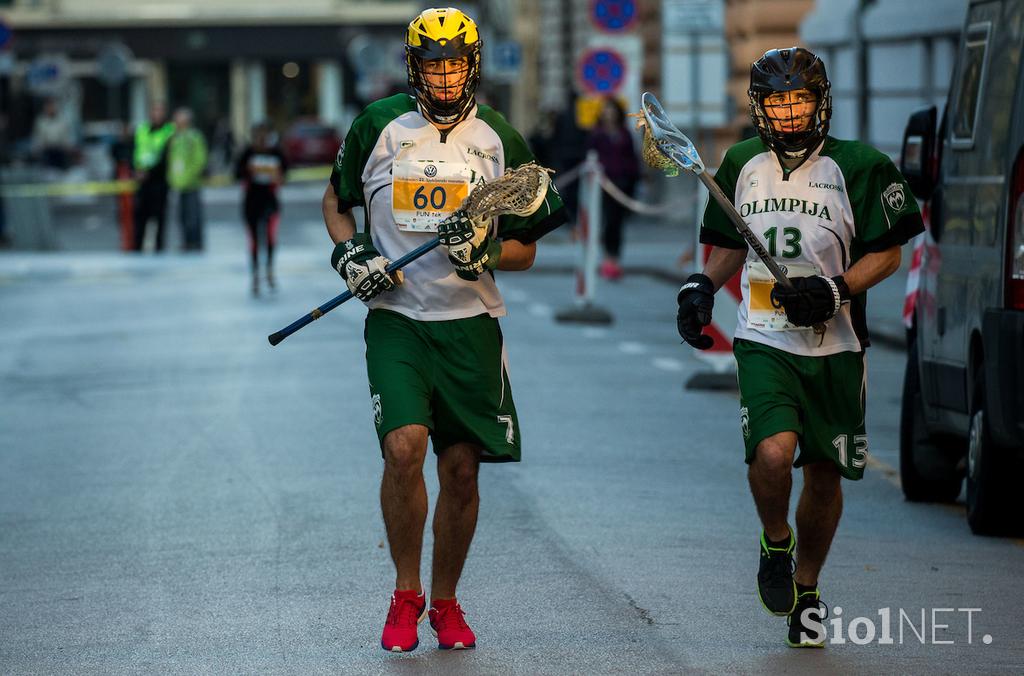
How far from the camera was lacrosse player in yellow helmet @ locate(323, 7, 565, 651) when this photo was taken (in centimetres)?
622

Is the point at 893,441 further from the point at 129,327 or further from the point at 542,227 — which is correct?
the point at 129,327

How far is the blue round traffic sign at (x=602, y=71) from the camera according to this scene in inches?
1107

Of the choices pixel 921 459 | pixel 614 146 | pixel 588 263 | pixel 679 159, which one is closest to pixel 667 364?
pixel 588 263

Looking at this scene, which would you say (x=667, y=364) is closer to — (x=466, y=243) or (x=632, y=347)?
(x=632, y=347)

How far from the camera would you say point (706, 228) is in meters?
6.59

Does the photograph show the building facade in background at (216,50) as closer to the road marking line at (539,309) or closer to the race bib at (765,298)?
the road marking line at (539,309)

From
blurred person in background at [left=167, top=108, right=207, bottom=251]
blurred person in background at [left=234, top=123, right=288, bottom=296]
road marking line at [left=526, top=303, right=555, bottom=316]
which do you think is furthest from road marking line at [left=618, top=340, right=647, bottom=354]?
blurred person in background at [left=167, top=108, right=207, bottom=251]

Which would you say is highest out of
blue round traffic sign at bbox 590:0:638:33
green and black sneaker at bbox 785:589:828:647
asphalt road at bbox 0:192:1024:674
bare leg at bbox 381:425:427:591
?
blue round traffic sign at bbox 590:0:638:33

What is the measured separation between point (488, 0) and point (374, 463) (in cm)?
5067

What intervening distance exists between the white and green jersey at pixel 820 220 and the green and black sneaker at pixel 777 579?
22.8 inches

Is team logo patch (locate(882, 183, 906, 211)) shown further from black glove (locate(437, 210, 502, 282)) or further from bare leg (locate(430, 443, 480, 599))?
bare leg (locate(430, 443, 480, 599))

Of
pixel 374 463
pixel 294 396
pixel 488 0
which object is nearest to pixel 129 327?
pixel 294 396

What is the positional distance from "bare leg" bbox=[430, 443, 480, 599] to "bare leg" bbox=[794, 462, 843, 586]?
0.97 metres

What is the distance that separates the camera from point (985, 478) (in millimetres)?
8336
